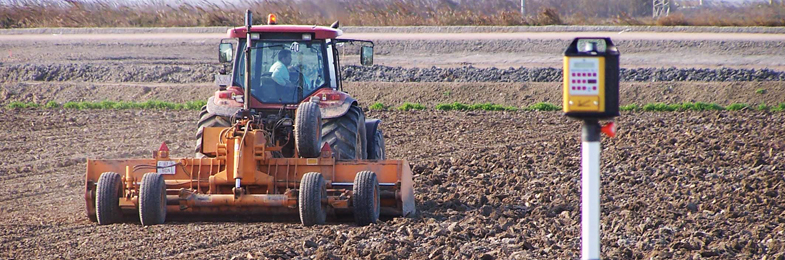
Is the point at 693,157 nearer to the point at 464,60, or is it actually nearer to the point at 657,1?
the point at 464,60

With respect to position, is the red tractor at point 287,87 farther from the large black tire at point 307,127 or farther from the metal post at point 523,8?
the metal post at point 523,8

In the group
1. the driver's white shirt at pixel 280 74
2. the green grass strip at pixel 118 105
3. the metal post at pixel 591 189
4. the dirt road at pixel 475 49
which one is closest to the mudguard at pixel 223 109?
the driver's white shirt at pixel 280 74

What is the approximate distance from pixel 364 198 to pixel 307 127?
2.65ft

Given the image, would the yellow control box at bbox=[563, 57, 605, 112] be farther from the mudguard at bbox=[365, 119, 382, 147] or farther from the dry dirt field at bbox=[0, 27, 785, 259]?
the mudguard at bbox=[365, 119, 382, 147]

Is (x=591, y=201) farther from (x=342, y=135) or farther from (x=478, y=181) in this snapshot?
(x=478, y=181)

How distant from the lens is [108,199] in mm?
8633

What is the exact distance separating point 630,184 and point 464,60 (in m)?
17.0

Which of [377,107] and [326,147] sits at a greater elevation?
[326,147]

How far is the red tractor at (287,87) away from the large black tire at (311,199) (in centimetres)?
103

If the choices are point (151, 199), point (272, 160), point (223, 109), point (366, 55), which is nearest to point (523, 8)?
point (366, 55)

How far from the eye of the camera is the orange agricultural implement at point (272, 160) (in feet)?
27.9

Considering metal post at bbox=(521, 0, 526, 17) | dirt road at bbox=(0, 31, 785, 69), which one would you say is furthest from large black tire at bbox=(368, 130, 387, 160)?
metal post at bbox=(521, 0, 526, 17)

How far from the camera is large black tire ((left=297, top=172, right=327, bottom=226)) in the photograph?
832cm

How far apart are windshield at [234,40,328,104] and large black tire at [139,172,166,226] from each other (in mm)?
1783
